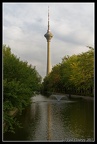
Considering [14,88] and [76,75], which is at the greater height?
[76,75]

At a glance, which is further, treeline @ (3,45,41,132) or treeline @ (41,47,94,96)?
treeline @ (41,47,94,96)

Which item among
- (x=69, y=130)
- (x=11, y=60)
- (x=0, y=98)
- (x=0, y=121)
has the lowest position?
(x=69, y=130)

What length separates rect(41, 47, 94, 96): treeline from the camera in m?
44.3

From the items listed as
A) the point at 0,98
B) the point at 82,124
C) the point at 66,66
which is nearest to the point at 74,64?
the point at 66,66

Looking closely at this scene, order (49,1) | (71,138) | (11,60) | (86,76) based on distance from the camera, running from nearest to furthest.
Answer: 1. (49,1)
2. (71,138)
3. (11,60)
4. (86,76)

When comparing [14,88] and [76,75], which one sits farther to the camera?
[76,75]

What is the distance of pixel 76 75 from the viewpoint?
54.9 m

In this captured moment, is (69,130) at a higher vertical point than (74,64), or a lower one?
lower

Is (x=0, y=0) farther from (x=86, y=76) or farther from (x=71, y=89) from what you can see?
(x=71, y=89)

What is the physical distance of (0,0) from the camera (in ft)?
27.9

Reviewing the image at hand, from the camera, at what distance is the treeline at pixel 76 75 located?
44344mm

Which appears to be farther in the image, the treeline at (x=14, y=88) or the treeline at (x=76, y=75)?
the treeline at (x=76, y=75)

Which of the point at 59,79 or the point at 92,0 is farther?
the point at 59,79

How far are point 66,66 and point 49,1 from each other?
57.5 metres
